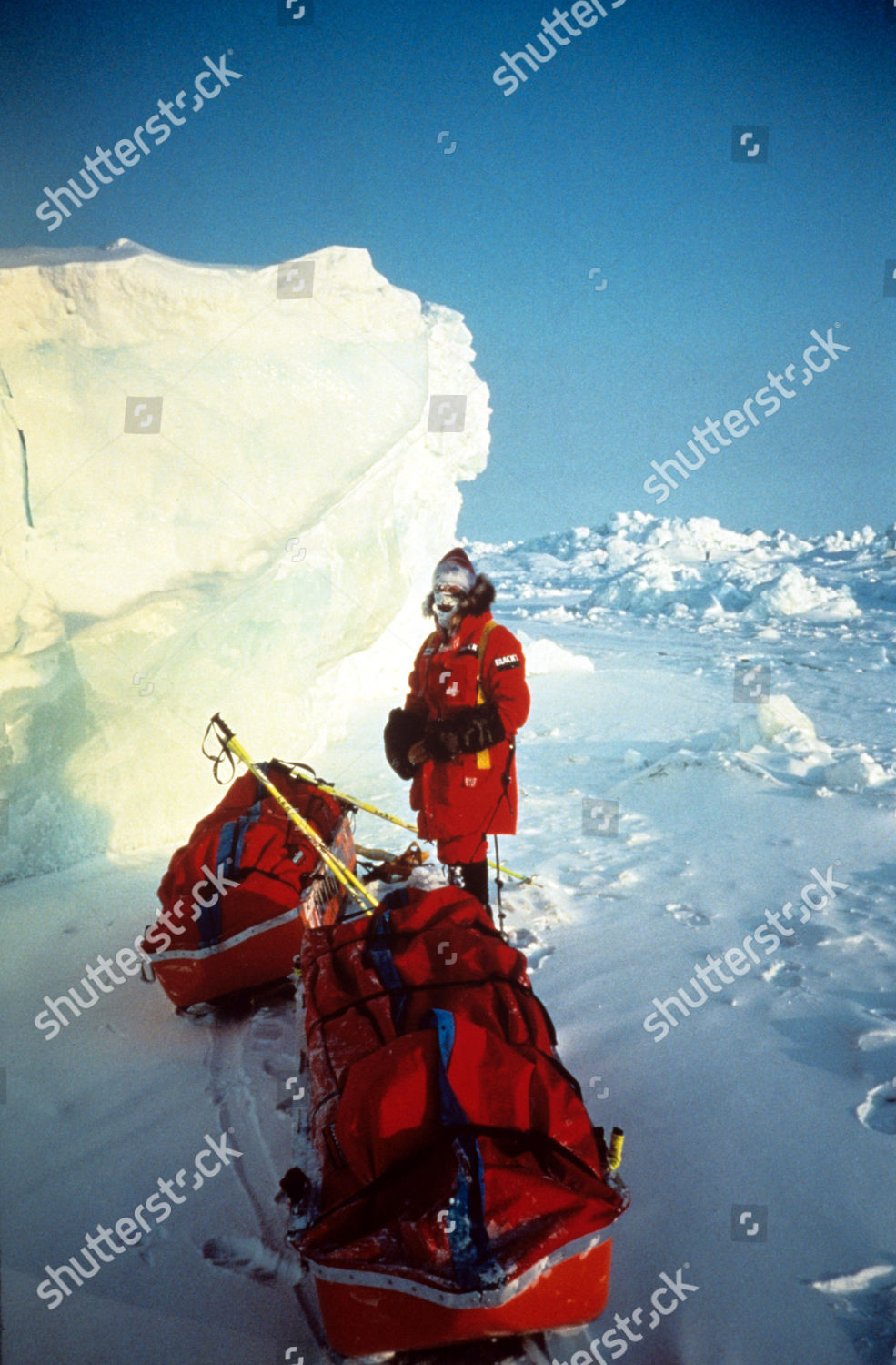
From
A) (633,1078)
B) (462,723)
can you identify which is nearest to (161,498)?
(462,723)

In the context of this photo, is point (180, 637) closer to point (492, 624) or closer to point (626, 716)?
point (492, 624)

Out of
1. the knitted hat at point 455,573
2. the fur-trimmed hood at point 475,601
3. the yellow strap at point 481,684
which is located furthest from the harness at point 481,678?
the knitted hat at point 455,573

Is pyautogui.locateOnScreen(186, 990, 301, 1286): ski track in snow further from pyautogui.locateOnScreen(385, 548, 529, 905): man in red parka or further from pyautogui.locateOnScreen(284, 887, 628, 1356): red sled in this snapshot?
pyautogui.locateOnScreen(385, 548, 529, 905): man in red parka

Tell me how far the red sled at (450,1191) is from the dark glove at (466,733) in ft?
4.52

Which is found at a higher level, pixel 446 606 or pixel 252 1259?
pixel 446 606

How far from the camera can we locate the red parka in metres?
3.20

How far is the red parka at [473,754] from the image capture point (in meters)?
3.20

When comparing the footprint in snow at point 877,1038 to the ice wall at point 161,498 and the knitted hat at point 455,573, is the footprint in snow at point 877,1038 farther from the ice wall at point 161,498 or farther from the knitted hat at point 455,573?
the ice wall at point 161,498

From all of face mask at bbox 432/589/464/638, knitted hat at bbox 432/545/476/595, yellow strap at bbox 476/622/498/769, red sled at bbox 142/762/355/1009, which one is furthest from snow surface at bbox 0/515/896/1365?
knitted hat at bbox 432/545/476/595

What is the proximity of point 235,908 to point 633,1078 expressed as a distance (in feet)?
5.76

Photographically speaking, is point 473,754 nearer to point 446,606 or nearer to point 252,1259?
point 446,606

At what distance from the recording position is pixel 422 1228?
4.52 ft

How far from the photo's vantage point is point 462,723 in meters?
3.11

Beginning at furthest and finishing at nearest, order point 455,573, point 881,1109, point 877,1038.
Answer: point 455,573, point 877,1038, point 881,1109
